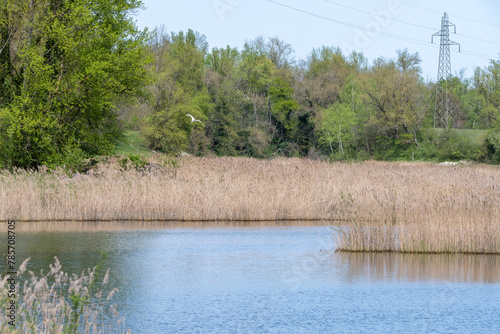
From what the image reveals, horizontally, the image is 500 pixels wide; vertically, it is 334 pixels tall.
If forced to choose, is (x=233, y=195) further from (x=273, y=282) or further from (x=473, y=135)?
(x=473, y=135)

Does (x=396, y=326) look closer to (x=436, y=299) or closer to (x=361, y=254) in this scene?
(x=436, y=299)

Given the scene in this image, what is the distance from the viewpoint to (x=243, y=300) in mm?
10891

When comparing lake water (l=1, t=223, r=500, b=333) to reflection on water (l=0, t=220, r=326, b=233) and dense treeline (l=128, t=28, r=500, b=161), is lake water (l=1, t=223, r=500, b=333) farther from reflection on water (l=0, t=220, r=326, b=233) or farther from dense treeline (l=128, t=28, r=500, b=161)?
dense treeline (l=128, t=28, r=500, b=161)

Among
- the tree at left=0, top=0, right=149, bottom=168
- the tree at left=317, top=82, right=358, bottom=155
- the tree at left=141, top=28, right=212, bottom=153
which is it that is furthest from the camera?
the tree at left=317, top=82, right=358, bottom=155

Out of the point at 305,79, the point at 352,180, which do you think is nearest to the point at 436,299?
the point at 352,180

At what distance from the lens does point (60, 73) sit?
31.7 meters

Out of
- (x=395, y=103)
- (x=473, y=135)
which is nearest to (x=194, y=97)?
(x=395, y=103)

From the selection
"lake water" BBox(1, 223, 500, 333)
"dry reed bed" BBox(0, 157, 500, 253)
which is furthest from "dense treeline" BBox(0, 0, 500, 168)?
"lake water" BBox(1, 223, 500, 333)

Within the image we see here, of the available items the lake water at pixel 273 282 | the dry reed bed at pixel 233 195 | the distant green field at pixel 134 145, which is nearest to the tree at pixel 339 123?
the distant green field at pixel 134 145

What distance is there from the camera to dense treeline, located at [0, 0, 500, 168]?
101 feet

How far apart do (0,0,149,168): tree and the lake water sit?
41.8 feet

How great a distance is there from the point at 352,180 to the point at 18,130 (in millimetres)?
15171

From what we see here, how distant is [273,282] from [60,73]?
22.6 metres

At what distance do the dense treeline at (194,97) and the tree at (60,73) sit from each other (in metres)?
0.07
